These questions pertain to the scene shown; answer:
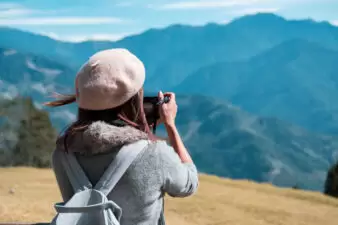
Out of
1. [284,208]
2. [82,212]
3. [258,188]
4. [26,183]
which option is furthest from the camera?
[258,188]

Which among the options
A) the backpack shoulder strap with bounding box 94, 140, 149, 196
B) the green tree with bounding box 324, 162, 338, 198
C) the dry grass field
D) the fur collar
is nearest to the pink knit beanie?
the fur collar

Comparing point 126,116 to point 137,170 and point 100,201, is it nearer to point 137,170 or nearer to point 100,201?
point 137,170

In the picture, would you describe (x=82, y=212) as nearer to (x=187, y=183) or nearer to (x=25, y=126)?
(x=187, y=183)

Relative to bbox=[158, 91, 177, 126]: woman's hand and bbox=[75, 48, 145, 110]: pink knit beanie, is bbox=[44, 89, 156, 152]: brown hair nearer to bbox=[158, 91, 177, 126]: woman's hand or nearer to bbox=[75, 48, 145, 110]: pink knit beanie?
bbox=[75, 48, 145, 110]: pink knit beanie

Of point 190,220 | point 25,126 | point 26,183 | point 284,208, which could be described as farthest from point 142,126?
point 25,126

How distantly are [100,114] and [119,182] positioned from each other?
0.34m

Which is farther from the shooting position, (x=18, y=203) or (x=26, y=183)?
(x=26, y=183)

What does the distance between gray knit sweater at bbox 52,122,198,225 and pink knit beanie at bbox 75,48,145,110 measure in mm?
119

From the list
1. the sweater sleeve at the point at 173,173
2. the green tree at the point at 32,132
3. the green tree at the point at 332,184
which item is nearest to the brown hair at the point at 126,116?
the sweater sleeve at the point at 173,173

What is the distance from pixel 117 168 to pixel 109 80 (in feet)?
1.37

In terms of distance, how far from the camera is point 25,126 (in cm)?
3453

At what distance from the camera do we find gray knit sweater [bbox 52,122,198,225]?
8.20 feet

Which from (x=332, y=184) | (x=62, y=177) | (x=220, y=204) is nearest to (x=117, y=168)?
(x=62, y=177)

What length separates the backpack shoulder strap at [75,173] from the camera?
2535 mm
